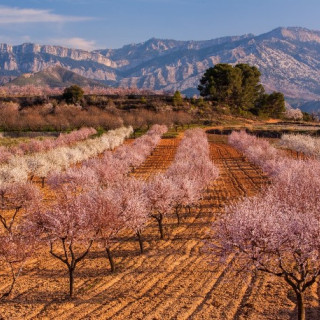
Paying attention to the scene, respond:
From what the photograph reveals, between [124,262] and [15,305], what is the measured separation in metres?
7.04

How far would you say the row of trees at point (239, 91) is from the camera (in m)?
132

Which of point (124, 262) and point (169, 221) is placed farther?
point (169, 221)

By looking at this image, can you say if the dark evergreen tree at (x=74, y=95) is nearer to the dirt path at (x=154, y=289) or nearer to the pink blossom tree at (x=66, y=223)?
the dirt path at (x=154, y=289)

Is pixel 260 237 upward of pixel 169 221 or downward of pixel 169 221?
upward

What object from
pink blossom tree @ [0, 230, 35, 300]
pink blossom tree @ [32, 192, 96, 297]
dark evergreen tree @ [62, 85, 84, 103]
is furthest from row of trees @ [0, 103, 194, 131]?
pink blossom tree @ [0, 230, 35, 300]

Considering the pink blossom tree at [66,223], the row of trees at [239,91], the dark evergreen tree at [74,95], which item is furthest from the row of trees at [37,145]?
the row of trees at [239,91]

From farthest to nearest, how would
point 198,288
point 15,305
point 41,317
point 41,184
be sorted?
1. point 41,184
2. point 198,288
3. point 15,305
4. point 41,317

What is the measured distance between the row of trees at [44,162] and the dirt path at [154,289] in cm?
1330

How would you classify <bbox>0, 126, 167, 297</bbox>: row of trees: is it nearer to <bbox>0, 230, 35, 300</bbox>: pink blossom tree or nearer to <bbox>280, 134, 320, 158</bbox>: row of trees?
<bbox>0, 230, 35, 300</bbox>: pink blossom tree

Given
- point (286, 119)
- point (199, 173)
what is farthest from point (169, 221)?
point (286, 119)

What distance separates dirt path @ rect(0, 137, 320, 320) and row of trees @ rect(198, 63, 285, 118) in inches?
4494

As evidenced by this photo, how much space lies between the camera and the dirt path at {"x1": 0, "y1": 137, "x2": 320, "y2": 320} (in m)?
15.5

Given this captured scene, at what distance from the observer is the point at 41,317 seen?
15328 mm

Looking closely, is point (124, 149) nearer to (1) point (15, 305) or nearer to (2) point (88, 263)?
(2) point (88, 263)
